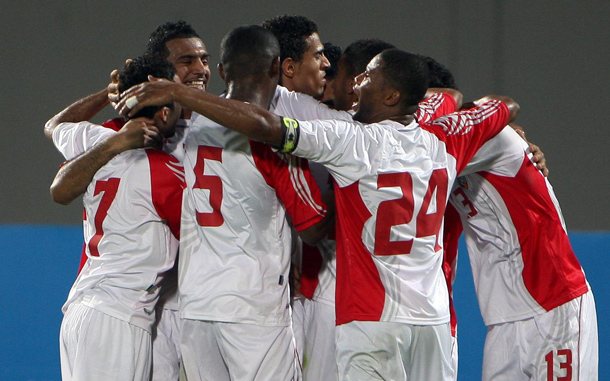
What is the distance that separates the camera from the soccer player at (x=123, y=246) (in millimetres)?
2732

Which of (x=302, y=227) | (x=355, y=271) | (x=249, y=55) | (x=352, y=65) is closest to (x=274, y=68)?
(x=249, y=55)

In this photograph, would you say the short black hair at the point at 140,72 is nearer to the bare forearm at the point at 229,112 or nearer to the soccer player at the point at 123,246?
the soccer player at the point at 123,246

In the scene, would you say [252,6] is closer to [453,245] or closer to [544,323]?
[453,245]

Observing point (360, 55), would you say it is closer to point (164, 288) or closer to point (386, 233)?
point (386, 233)

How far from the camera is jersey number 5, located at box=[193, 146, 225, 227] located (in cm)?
262

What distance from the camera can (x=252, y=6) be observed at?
6766 millimetres

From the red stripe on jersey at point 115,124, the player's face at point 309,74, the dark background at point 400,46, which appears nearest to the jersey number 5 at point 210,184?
the red stripe on jersey at point 115,124

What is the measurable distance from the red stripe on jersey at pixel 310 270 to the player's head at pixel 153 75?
780mm

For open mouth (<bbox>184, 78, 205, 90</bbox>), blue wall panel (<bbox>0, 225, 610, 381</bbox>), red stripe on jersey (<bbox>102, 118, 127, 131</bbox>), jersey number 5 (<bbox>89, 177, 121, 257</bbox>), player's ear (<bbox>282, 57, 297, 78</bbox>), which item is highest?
player's ear (<bbox>282, 57, 297, 78</bbox>)

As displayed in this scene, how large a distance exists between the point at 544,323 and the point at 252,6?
4681 millimetres

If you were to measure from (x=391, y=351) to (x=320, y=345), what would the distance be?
0.65 m

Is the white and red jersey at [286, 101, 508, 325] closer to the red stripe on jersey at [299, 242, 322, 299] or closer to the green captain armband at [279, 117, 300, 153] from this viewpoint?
the green captain armband at [279, 117, 300, 153]

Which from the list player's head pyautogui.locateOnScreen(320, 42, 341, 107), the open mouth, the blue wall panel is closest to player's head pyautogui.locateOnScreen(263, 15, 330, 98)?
player's head pyautogui.locateOnScreen(320, 42, 341, 107)

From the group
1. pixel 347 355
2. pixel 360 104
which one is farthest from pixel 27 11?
pixel 347 355
